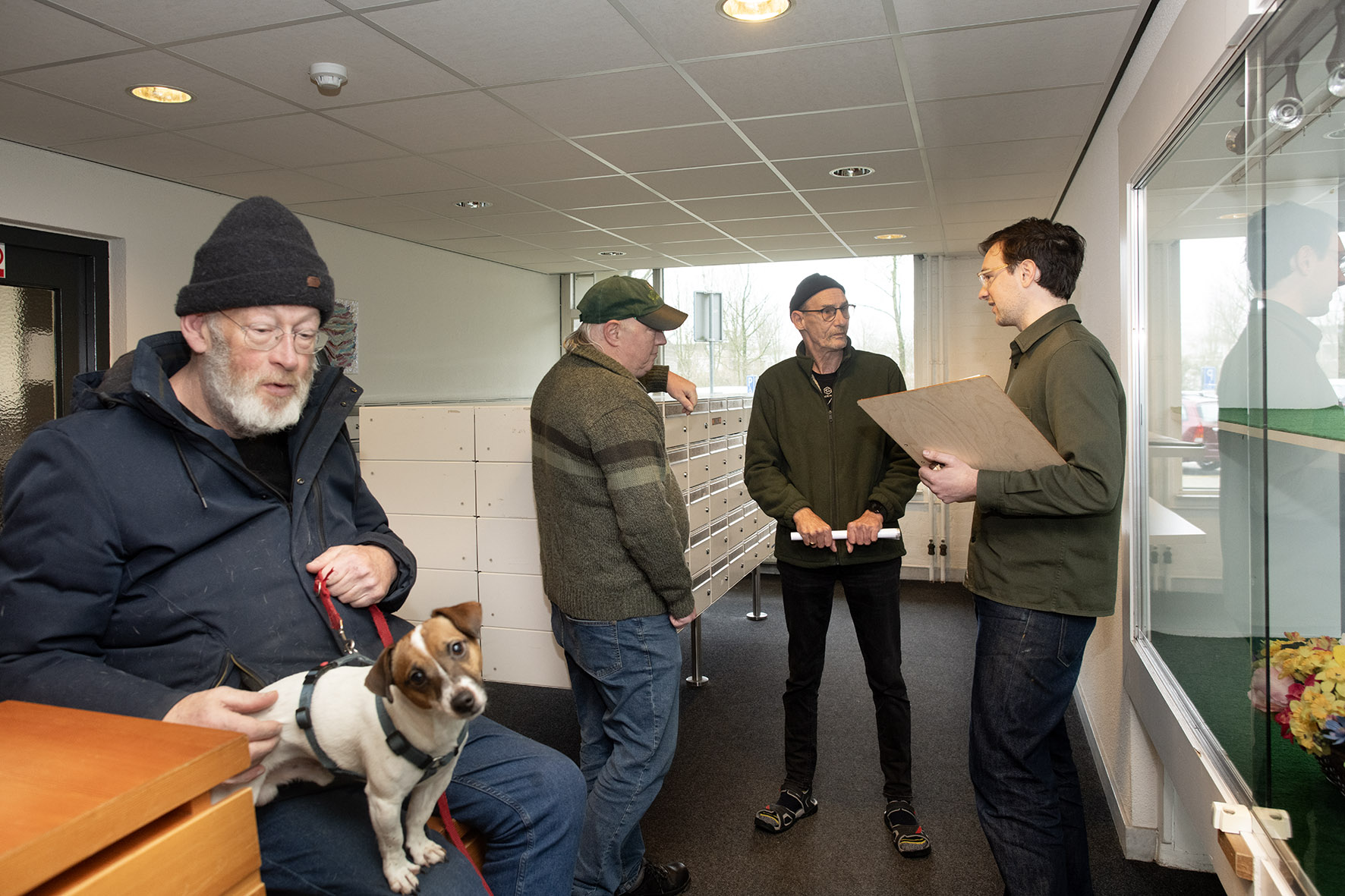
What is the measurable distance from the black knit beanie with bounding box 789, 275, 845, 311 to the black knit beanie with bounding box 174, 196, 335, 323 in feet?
5.27

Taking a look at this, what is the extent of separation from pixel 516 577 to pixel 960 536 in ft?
15.0

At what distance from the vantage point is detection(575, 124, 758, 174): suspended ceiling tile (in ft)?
11.4

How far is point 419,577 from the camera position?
3.07 m

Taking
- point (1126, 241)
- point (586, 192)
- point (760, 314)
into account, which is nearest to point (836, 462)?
point (1126, 241)

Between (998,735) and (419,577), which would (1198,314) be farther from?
(419,577)

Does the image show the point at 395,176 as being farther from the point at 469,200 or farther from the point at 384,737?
the point at 384,737

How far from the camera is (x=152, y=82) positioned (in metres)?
A: 2.85

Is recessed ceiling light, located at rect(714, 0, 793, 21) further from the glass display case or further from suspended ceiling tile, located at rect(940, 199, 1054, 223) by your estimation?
suspended ceiling tile, located at rect(940, 199, 1054, 223)

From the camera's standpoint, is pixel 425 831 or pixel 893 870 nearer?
pixel 425 831

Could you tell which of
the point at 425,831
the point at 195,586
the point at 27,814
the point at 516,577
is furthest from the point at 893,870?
the point at 27,814

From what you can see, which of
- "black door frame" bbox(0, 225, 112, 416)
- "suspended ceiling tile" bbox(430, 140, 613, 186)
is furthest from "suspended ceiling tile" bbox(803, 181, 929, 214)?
"black door frame" bbox(0, 225, 112, 416)

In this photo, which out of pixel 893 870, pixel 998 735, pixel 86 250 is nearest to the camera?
pixel 998 735

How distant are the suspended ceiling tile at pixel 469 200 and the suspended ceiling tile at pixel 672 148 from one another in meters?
0.89

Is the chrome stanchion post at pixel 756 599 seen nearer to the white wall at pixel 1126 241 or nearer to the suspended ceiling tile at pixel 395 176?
the white wall at pixel 1126 241
